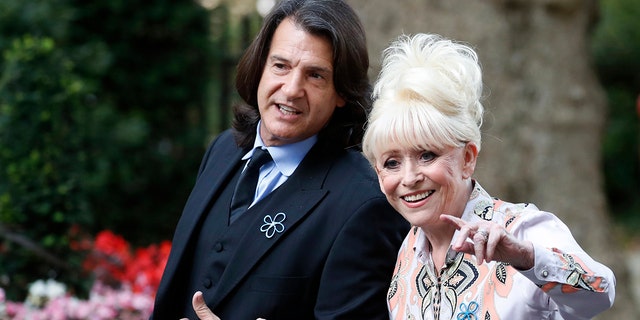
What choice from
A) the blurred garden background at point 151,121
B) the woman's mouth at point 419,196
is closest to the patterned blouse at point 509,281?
the woman's mouth at point 419,196

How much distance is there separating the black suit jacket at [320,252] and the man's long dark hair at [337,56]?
0.08 metres

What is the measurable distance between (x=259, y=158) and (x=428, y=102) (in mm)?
878

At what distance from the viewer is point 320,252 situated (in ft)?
9.26

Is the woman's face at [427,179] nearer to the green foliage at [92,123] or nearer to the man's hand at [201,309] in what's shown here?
the man's hand at [201,309]

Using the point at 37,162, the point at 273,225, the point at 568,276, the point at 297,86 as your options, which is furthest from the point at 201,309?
the point at 37,162

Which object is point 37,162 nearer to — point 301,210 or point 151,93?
point 151,93

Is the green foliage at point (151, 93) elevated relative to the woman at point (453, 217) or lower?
elevated

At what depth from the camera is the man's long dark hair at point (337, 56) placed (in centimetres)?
289

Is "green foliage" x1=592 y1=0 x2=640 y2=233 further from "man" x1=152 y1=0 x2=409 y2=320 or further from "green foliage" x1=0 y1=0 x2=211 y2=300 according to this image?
"man" x1=152 y1=0 x2=409 y2=320

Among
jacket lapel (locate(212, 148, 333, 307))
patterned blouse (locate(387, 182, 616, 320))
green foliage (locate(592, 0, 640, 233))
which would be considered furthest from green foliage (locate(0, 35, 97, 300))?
green foliage (locate(592, 0, 640, 233))

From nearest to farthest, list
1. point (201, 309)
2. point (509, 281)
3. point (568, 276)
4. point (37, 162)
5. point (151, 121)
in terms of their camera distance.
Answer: point (568, 276), point (509, 281), point (201, 309), point (37, 162), point (151, 121)

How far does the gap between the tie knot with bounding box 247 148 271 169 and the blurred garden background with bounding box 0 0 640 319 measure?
2.26m

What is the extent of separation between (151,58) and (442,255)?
242 inches

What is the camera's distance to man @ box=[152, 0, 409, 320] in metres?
2.77
